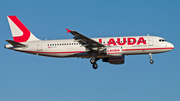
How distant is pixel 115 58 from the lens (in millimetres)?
50812

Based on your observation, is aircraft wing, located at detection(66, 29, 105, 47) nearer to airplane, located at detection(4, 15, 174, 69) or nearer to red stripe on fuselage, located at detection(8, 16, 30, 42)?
airplane, located at detection(4, 15, 174, 69)

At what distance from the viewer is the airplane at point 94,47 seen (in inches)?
1812

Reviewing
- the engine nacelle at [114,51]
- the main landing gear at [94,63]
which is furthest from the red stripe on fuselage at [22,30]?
the engine nacelle at [114,51]

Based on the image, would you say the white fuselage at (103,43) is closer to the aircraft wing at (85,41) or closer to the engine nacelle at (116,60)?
the aircraft wing at (85,41)

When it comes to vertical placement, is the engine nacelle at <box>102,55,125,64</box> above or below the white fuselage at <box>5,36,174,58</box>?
below

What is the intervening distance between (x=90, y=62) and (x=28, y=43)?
10.8 metres

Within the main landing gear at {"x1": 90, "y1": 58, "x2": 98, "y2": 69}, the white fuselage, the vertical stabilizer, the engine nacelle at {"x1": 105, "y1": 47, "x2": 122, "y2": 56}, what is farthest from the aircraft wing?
the vertical stabilizer

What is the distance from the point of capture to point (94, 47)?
46.6m

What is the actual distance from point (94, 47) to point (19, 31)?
14.1m

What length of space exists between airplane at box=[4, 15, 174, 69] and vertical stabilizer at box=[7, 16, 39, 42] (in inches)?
23.6

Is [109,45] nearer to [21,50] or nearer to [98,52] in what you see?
[98,52]

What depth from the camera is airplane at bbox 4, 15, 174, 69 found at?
46031mm

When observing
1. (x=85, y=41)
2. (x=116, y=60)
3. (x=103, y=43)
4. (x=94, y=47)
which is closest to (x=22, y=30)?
(x=85, y=41)

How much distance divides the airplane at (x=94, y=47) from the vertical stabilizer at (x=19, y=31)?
598 millimetres
